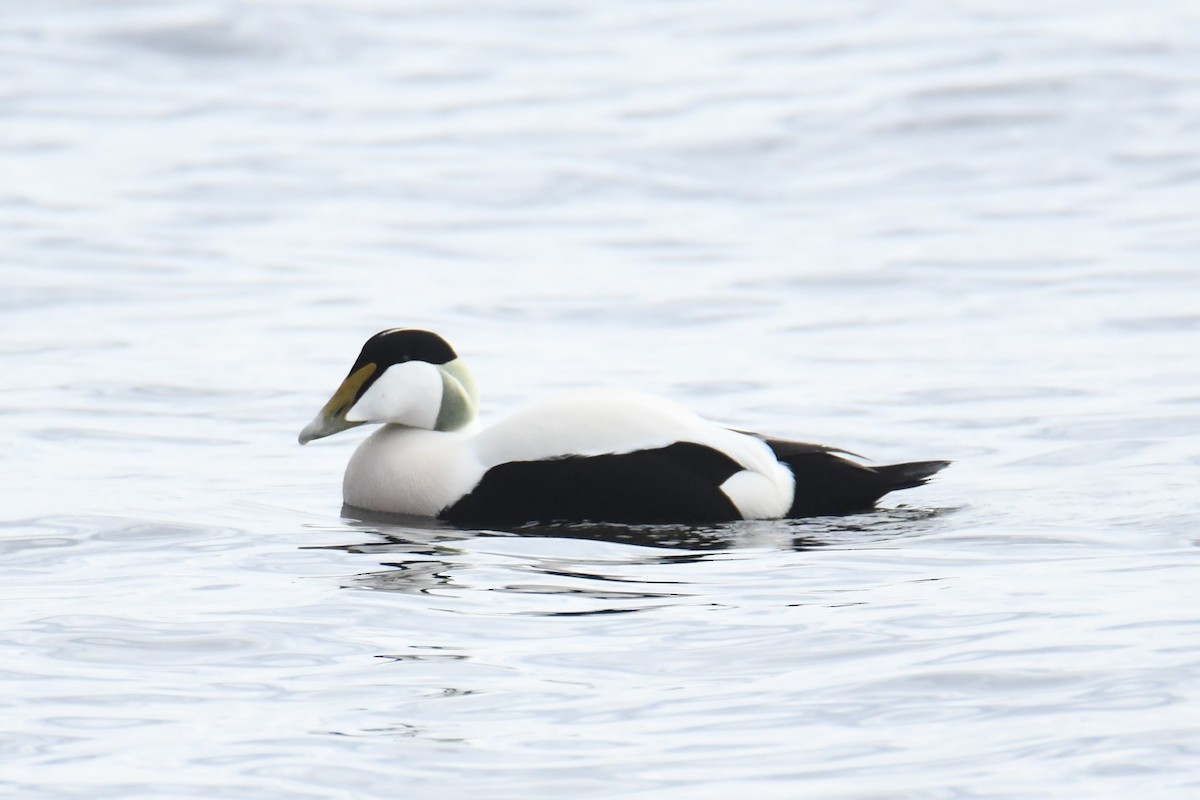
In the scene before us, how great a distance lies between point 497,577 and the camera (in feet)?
19.3

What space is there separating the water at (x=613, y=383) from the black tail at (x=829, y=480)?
104mm

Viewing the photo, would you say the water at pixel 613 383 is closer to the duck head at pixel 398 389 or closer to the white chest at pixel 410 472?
the white chest at pixel 410 472

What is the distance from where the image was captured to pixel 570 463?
21.5ft

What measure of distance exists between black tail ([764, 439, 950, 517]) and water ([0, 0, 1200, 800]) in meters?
0.10

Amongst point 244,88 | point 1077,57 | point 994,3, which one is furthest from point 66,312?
point 994,3

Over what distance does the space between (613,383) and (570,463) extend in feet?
10.4

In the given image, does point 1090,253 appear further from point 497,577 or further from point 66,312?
point 497,577

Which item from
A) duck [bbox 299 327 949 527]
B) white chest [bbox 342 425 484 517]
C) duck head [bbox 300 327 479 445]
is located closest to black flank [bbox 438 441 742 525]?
duck [bbox 299 327 949 527]

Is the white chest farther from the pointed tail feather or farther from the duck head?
the pointed tail feather

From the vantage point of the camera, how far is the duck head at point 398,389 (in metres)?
6.97

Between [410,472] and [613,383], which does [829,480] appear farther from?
[613,383]

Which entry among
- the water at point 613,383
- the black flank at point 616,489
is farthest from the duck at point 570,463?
the water at point 613,383

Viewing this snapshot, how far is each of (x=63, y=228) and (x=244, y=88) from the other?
24.2 feet

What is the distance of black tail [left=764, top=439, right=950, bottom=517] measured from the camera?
6.75m
